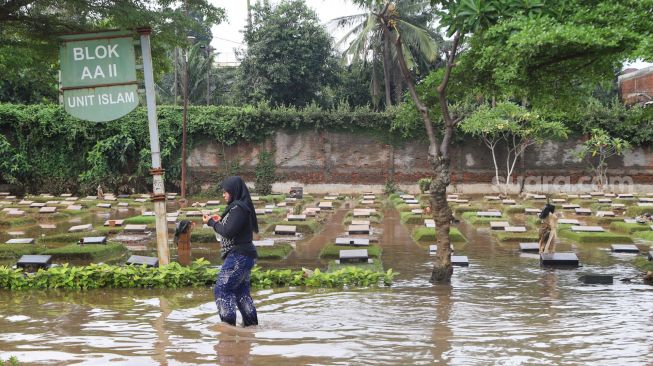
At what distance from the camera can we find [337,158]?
31.4 meters

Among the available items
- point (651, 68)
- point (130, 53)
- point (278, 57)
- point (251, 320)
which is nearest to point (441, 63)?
point (278, 57)

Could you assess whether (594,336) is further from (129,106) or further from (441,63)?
(441,63)

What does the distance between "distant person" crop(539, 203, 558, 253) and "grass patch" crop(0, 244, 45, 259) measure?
8.36 meters

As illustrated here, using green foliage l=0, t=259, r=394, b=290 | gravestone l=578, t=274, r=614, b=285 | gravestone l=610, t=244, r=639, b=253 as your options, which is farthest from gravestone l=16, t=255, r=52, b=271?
gravestone l=610, t=244, r=639, b=253

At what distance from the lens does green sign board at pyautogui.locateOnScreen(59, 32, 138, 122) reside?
9.73 m

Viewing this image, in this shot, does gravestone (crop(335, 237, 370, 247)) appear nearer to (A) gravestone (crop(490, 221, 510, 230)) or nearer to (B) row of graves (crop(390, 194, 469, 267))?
(B) row of graves (crop(390, 194, 469, 267))

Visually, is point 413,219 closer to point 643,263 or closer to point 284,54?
point 643,263

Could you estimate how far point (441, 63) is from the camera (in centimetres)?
3922

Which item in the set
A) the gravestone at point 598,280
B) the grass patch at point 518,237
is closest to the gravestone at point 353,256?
the gravestone at point 598,280

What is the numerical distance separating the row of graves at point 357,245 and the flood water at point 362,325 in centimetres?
118

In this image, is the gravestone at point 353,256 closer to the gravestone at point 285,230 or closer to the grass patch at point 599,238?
the gravestone at point 285,230

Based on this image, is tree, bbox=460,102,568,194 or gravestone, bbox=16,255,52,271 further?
tree, bbox=460,102,568,194

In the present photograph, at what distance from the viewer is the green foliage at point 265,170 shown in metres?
31.0

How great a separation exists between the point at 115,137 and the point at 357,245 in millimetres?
18570
